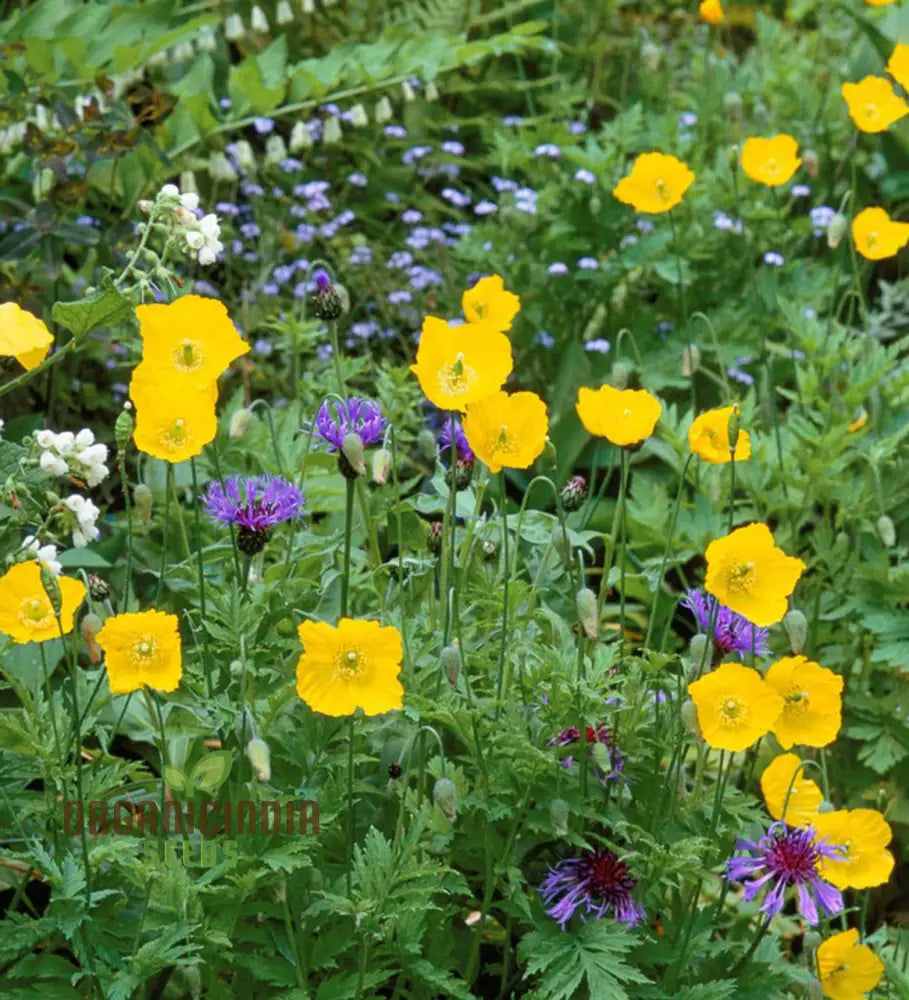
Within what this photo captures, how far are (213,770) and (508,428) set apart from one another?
443mm

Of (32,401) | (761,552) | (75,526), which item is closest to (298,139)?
(32,401)

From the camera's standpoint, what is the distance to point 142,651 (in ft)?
4.38

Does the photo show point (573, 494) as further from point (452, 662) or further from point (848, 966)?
point (848, 966)

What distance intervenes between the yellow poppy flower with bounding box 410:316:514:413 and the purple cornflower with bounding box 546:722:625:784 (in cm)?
37

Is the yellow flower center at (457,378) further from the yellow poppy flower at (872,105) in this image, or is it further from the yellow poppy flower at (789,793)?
the yellow poppy flower at (872,105)

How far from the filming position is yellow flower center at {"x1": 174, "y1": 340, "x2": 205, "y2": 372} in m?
1.40

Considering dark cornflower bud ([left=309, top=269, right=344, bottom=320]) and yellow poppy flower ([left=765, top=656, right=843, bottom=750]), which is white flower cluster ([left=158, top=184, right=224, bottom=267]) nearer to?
dark cornflower bud ([left=309, top=269, right=344, bottom=320])

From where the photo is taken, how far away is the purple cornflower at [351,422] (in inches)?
62.0

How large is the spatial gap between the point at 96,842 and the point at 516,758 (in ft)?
1.38

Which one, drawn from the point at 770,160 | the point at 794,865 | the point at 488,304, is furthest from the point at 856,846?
the point at 770,160

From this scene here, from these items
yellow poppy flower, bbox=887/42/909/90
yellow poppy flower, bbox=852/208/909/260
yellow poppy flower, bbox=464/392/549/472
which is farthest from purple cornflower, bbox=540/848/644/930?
yellow poppy flower, bbox=887/42/909/90

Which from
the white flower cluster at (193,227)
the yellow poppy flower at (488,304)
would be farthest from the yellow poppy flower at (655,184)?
the white flower cluster at (193,227)

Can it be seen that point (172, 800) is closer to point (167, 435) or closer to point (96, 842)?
point (96, 842)

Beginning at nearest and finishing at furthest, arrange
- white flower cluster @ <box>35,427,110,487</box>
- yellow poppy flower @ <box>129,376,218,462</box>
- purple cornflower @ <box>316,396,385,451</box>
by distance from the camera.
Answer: yellow poppy flower @ <box>129,376,218,462</box>, white flower cluster @ <box>35,427,110,487</box>, purple cornflower @ <box>316,396,385,451</box>
